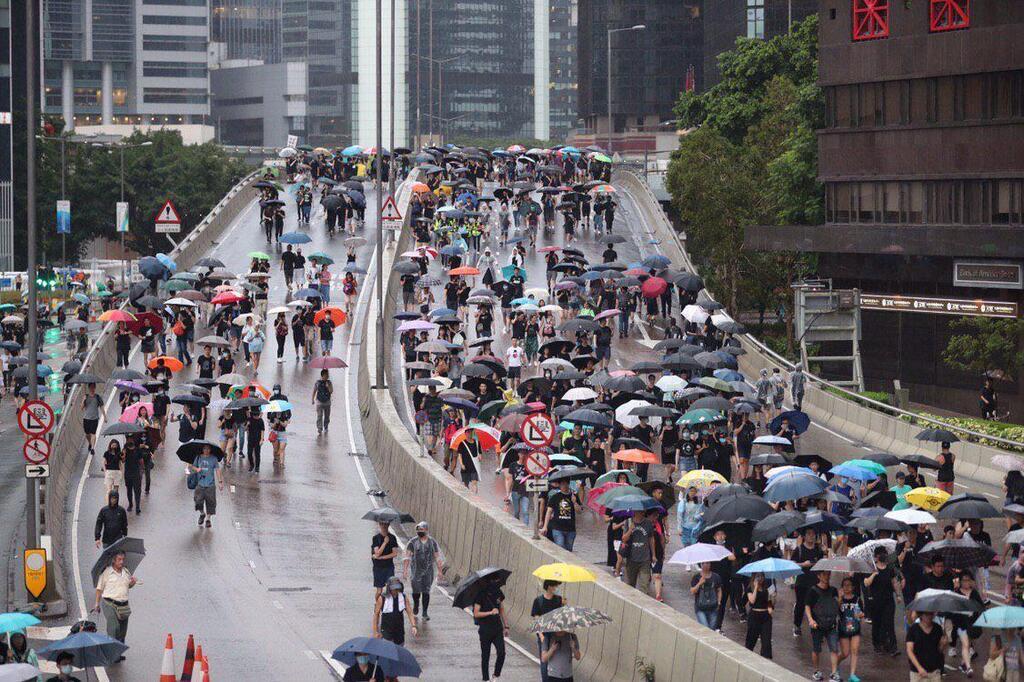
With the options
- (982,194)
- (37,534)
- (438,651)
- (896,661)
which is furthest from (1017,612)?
(982,194)

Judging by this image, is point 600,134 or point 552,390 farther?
point 600,134

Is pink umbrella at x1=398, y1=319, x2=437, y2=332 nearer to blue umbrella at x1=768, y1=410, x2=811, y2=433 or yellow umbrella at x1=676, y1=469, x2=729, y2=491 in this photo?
blue umbrella at x1=768, y1=410, x2=811, y2=433

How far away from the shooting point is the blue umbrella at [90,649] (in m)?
16.4

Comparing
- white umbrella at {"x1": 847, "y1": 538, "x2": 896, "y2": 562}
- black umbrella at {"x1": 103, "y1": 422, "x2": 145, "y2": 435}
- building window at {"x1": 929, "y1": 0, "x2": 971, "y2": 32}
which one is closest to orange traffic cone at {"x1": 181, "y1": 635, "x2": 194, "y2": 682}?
white umbrella at {"x1": 847, "y1": 538, "x2": 896, "y2": 562}

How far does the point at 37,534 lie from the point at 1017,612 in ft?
47.1

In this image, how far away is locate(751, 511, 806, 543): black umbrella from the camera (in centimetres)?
1977

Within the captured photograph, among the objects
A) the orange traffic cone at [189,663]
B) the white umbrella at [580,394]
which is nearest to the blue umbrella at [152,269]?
the white umbrella at [580,394]

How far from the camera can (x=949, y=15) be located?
50.3 m

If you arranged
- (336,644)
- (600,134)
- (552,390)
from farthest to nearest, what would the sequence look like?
(600,134) < (552,390) < (336,644)

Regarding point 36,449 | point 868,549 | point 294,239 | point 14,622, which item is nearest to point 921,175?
point 294,239

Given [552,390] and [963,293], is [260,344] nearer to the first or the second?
[552,390]

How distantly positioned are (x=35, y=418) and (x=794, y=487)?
10562mm

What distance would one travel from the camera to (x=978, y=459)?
3534 cm

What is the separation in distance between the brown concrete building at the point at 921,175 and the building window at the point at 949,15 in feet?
0.13
